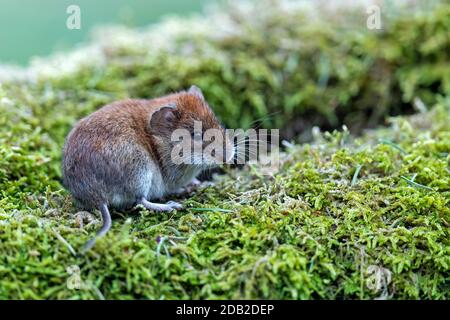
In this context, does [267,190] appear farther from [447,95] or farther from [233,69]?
[447,95]

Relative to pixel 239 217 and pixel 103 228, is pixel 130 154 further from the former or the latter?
pixel 239 217

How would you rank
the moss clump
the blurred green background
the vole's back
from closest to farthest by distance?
the moss clump, the vole's back, the blurred green background

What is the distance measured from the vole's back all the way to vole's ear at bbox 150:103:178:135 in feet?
0.50

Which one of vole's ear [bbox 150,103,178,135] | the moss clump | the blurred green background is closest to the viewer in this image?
the moss clump

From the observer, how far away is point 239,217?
11.4 ft

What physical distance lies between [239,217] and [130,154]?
88 centimetres

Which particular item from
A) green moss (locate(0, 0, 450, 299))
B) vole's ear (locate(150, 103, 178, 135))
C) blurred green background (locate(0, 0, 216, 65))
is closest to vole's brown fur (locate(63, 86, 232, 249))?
vole's ear (locate(150, 103, 178, 135))

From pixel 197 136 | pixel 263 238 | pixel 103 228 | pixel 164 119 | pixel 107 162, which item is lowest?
pixel 263 238

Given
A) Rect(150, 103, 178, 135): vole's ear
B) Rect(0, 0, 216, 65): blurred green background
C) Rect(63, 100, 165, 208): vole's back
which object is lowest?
Rect(63, 100, 165, 208): vole's back

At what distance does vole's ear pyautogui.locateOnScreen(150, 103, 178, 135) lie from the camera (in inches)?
153

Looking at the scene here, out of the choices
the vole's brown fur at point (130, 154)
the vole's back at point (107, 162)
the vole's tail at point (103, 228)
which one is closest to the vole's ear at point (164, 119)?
the vole's brown fur at point (130, 154)

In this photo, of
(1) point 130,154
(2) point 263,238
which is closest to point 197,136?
(1) point 130,154

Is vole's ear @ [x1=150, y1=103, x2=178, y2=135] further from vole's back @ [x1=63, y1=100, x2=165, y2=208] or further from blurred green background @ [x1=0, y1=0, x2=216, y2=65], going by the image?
blurred green background @ [x1=0, y1=0, x2=216, y2=65]
